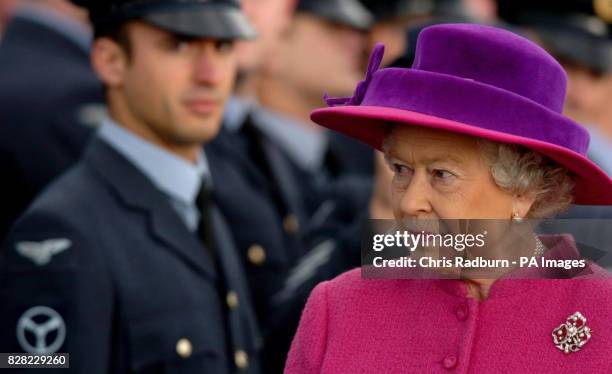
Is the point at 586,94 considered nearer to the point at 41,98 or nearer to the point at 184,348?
the point at 41,98

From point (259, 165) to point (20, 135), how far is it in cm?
144

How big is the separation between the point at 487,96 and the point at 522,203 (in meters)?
0.35

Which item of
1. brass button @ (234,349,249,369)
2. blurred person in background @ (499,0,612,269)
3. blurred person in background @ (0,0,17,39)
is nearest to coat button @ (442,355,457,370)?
brass button @ (234,349,249,369)

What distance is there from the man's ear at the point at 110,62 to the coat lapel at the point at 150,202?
0.34m

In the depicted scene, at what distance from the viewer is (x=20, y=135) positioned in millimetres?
5941

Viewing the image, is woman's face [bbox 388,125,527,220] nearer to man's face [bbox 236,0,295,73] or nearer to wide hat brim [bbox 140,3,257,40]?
wide hat brim [bbox 140,3,257,40]

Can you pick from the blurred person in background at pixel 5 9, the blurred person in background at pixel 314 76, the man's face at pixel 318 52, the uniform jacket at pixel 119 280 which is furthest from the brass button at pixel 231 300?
the man's face at pixel 318 52

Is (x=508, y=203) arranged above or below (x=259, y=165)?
above

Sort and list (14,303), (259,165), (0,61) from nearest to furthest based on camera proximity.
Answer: (14,303) < (0,61) < (259,165)

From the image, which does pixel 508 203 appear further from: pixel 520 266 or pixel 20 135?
pixel 20 135

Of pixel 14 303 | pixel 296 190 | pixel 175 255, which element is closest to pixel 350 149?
pixel 296 190

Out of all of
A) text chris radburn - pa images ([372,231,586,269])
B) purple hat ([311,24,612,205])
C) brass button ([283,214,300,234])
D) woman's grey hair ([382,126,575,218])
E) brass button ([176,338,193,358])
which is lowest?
brass button ([176,338,193,358])

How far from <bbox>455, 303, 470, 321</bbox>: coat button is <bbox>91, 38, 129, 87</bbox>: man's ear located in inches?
86.9

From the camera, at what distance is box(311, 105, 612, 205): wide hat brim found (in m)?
3.58
